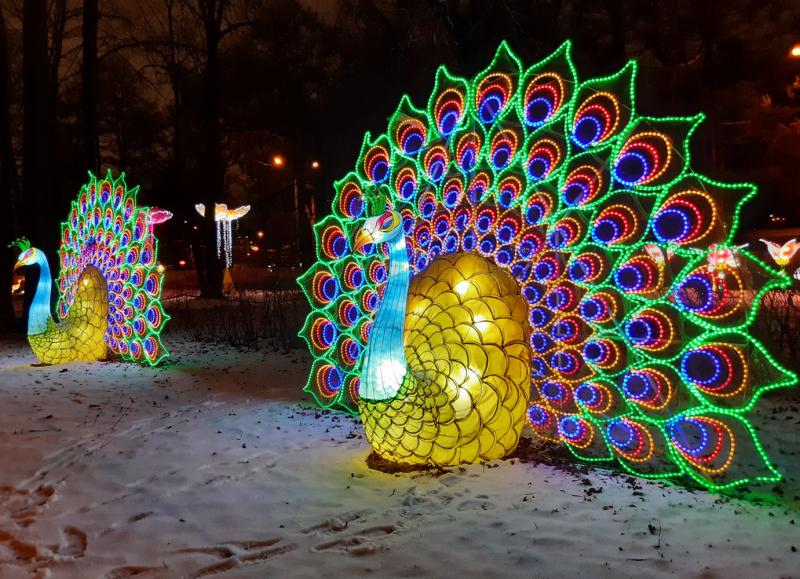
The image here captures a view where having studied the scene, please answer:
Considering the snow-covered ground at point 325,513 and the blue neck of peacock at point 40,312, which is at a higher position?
the blue neck of peacock at point 40,312

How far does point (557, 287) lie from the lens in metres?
4.69

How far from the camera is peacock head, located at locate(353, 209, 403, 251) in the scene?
4746mm

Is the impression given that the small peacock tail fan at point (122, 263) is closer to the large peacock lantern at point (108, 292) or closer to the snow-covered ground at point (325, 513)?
the large peacock lantern at point (108, 292)

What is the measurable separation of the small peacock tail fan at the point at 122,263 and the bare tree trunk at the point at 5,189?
5570mm

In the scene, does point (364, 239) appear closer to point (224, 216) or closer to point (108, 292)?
point (108, 292)

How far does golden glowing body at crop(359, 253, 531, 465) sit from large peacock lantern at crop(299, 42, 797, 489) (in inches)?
0.5

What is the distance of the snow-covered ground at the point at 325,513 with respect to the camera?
10.7ft

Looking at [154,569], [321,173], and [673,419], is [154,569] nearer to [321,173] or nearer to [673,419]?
[673,419]

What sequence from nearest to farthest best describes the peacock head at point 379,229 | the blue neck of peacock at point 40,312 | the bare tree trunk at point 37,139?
1. the peacock head at point 379,229
2. the blue neck of peacock at point 40,312
3. the bare tree trunk at point 37,139

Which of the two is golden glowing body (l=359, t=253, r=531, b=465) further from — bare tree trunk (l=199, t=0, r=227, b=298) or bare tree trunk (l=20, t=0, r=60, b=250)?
bare tree trunk (l=199, t=0, r=227, b=298)

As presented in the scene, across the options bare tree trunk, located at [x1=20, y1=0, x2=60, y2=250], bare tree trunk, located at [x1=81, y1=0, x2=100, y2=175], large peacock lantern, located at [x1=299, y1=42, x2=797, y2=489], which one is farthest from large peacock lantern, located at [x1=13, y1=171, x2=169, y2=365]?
large peacock lantern, located at [x1=299, y1=42, x2=797, y2=489]

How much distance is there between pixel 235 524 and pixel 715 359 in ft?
10.5

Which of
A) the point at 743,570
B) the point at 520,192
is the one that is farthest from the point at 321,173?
the point at 743,570

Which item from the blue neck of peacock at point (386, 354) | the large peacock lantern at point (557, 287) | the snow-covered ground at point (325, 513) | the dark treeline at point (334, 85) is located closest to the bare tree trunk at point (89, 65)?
the dark treeline at point (334, 85)
